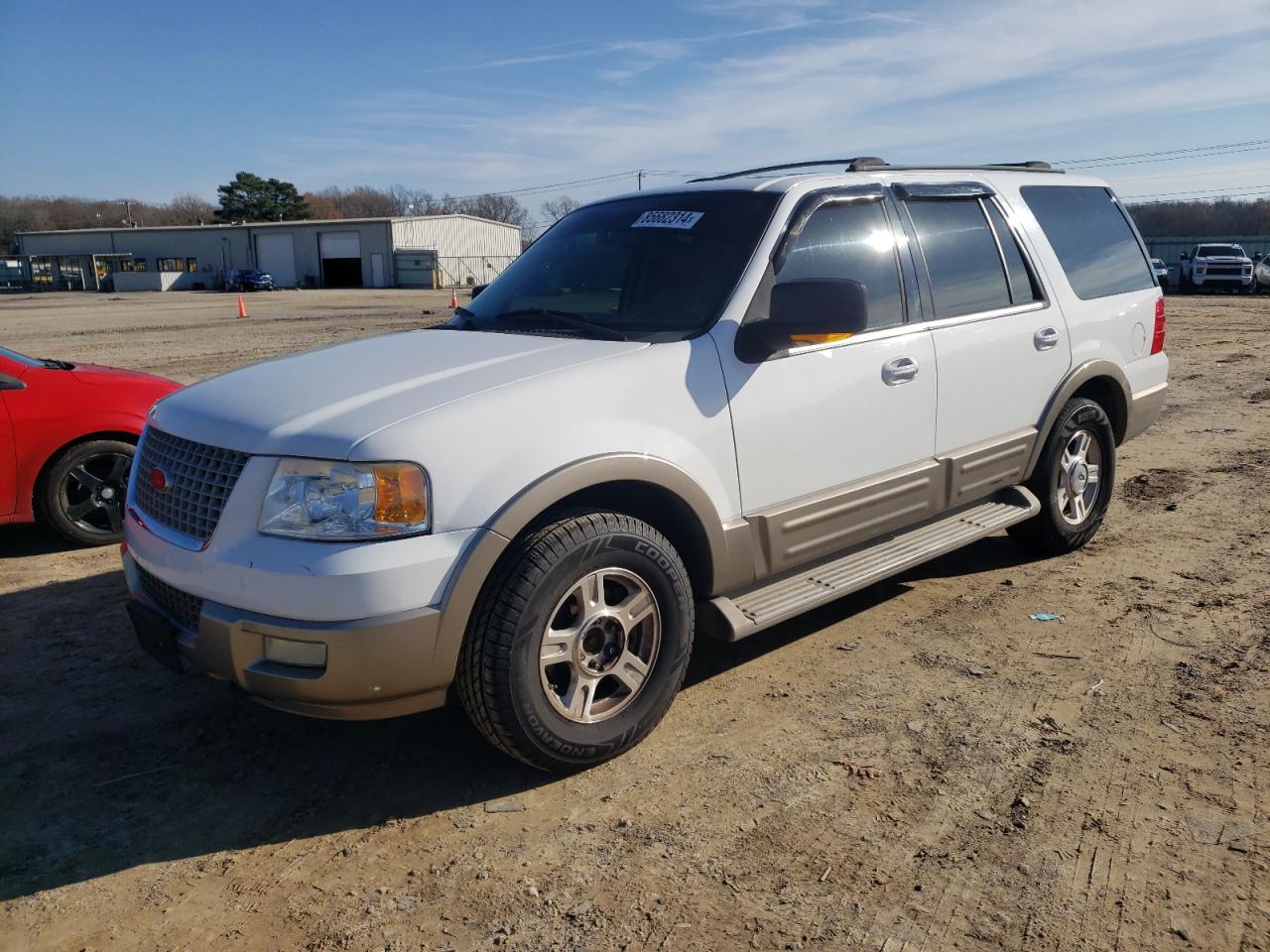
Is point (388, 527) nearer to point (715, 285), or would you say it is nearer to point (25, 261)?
point (715, 285)

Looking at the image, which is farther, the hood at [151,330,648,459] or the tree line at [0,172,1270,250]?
the tree line at [0,172,1270,250]

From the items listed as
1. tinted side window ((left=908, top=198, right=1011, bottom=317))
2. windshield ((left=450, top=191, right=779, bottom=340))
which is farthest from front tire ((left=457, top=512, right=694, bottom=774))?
tinted side window ((left=908, top=198, right=1011, bottom=317))

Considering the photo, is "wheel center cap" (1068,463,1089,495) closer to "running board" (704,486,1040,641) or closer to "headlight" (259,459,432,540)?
"running board" (704,486,1040,641)

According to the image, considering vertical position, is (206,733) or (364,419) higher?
(364,419)

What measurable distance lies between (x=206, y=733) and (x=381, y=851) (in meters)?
1.15

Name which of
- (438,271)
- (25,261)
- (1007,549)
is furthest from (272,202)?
(1007,549)

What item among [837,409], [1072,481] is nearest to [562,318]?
[837,409]

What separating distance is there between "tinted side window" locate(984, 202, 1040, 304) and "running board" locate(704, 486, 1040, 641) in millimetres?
990

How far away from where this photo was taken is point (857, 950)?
2.48 meters

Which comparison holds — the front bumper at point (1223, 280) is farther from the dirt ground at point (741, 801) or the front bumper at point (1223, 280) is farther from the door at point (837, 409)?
the door at point (837, 409)

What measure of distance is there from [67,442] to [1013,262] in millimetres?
5410

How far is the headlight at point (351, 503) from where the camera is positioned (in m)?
2.89

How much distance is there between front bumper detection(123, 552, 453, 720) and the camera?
2838 millimetres

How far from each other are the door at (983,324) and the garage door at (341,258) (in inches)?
2845
